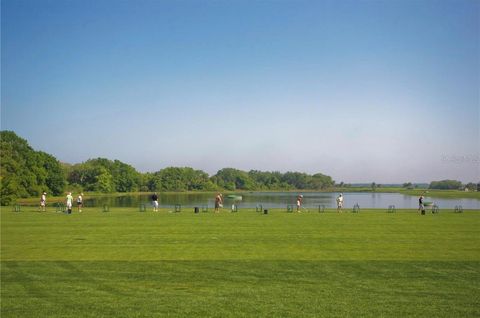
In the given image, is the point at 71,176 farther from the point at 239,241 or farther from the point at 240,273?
the point at 240,273

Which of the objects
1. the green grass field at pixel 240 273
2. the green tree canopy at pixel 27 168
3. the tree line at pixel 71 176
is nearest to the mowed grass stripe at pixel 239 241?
the green grass field at pixel 240 273

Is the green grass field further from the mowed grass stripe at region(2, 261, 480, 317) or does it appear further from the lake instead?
the lake

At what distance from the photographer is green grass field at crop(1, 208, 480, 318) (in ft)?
37.9

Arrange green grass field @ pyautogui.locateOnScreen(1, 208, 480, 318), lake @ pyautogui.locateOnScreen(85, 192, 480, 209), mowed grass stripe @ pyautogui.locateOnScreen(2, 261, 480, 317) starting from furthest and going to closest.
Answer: lake @ pyautogui.locateOnScreen(85, 192, 480, 209)
green grass field @ pyautogui.locateOnScreen(1, 208, 480, 318)
mowed grass stripe @ pyautogui.locateOnScreen(2, 261, 480, 317)

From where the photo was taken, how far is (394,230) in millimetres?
28188

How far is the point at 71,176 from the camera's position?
449ft

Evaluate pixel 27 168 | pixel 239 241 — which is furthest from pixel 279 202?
pixel 239 241

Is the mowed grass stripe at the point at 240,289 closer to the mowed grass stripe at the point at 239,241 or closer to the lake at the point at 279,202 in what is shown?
the mowed grass stripe at the point at 239,241

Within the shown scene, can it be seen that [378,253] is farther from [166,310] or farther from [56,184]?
[56,184]

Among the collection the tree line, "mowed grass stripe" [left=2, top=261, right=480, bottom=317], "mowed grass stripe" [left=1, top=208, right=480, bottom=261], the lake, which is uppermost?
the tree line

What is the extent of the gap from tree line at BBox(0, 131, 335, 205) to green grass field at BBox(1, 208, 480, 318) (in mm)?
45530

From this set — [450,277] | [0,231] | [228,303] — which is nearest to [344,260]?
[450,277]

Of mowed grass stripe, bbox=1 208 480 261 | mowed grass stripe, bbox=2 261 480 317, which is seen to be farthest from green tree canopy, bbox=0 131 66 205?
mowed grass stripe, bbox=2 261 480 317

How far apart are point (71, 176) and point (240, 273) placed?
436 ft
